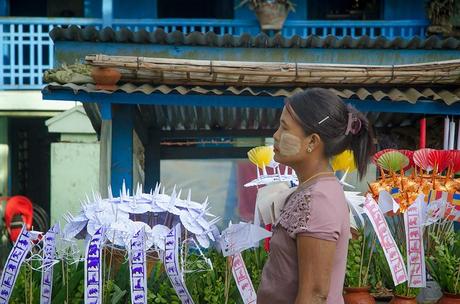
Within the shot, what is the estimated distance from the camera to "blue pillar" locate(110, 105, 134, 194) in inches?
241

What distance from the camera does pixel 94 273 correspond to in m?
3.56

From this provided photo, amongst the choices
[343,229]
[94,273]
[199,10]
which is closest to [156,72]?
[94,273]

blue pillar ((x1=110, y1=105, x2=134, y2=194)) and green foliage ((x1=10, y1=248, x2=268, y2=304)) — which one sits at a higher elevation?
blue pillar ((x1=110, y1=105, x2=134, y2=194))

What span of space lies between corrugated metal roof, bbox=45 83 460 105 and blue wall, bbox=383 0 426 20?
6525mm

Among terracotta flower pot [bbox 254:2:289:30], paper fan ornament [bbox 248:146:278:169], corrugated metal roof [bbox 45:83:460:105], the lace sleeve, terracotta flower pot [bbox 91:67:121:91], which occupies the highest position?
terracotta flower pot [bbox 254:2:289:30]

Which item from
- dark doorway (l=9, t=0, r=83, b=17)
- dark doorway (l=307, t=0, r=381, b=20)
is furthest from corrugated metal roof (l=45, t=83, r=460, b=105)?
dark doorway (l=9, t=0, r=83, b=17)

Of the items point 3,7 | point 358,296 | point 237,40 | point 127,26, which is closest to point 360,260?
point 358,296

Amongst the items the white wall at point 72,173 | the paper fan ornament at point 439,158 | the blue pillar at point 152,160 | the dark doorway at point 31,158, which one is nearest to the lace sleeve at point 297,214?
the paper fan ornament at point 439,158

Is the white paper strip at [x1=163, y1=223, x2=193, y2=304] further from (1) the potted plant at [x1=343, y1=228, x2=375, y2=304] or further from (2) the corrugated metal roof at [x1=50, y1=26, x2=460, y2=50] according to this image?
(2) the corrugated metal roof at [x1=50, y1=26, x2=460, y2=50]

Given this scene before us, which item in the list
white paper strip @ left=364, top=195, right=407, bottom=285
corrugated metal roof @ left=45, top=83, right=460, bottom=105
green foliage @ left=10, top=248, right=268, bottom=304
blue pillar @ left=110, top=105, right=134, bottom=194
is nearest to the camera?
white paper strip @ left=364, top=195, right=407, bottom=285

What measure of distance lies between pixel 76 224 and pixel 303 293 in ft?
6.51

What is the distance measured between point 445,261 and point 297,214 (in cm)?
197

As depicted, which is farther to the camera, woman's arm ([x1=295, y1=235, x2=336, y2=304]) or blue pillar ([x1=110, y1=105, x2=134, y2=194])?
blue pillar ([x1=110, y1=105, x2=134, y2=194])

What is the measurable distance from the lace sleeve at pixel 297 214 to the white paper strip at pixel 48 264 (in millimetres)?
1810
